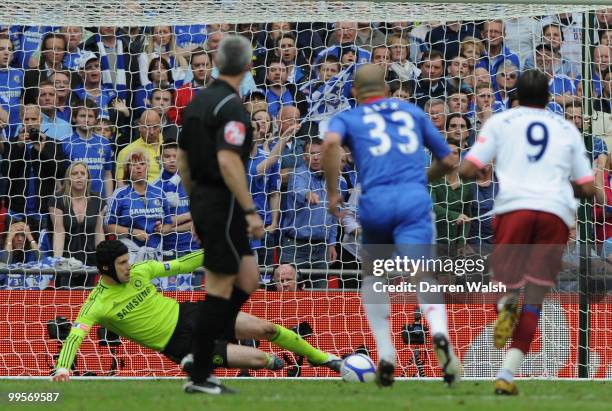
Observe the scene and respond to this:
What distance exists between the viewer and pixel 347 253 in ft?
41.7

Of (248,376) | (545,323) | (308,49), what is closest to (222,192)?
(248,376)

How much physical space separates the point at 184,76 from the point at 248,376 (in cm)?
358

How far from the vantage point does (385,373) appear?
7.69m

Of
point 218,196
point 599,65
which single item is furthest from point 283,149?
point 218,196

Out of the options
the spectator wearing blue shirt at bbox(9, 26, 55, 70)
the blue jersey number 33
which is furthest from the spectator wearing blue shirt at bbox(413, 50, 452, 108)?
the blue jersey number 33

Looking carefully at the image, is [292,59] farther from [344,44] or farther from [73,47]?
[73,47]

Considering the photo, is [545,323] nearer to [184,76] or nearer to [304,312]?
[304,312]

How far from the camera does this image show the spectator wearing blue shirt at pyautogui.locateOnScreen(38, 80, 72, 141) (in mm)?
13258

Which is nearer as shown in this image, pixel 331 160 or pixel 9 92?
pixel 331 160

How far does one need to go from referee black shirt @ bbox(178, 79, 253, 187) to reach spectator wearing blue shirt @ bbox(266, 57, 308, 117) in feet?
17.8

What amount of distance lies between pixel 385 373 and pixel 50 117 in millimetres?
6755

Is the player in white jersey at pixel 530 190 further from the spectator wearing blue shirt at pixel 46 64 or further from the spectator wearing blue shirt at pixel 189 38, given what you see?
the spectator wearing blue shirt at pixel 46 64

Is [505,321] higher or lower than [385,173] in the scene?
lower

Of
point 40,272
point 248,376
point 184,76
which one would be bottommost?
point 248,376
